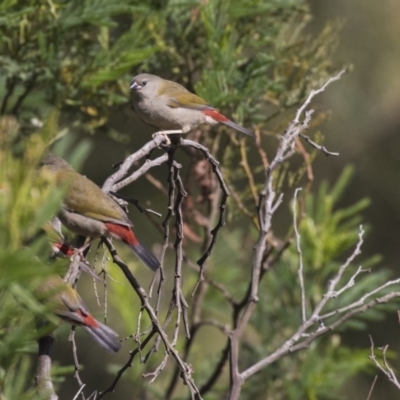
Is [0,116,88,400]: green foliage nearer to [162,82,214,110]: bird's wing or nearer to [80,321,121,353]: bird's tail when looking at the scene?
[80,321,121,353]: bird's tail

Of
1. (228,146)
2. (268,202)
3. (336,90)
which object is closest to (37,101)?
(228,146)

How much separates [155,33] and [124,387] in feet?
10.6

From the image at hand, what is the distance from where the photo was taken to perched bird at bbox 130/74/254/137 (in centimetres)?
341

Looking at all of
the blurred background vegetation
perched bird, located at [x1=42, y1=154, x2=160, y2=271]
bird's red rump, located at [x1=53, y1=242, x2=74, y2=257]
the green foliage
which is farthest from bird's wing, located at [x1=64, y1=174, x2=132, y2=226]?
the green foliage

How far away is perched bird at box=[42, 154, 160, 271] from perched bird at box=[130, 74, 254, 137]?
0.51 m

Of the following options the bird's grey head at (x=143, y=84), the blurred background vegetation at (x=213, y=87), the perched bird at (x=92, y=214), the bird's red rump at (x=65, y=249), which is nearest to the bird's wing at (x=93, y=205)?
the perched bird at (x=92, y=214)

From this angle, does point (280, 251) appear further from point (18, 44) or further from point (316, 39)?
point (18, 44)

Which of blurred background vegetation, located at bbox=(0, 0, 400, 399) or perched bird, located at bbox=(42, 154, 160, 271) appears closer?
perched bird, located at bbox=(42, 154, 160, 271)

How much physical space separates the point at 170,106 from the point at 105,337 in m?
1.35

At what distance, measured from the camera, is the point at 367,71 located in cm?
692

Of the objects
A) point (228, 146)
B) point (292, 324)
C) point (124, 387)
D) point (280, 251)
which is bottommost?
point (124, 387)

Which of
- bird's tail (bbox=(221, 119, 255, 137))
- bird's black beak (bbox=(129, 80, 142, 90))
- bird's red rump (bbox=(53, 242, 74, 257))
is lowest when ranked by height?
bird's tail (bbox=(221, 119, 255, 137))

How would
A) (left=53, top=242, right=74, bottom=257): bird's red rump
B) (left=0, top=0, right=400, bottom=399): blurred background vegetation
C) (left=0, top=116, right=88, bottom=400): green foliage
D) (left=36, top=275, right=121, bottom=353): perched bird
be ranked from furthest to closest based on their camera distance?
(left=0, top=0, right=400, bottom=399): blurred background vegetation
(left=53, top=242, right=74, bottom=257): bird's red rump
(left=36, top=275, right=121, bottom=353): perched bird
(left=0, top=116, right=88, bottom=400): green foliage

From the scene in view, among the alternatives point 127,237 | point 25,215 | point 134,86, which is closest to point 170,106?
point 134,86
